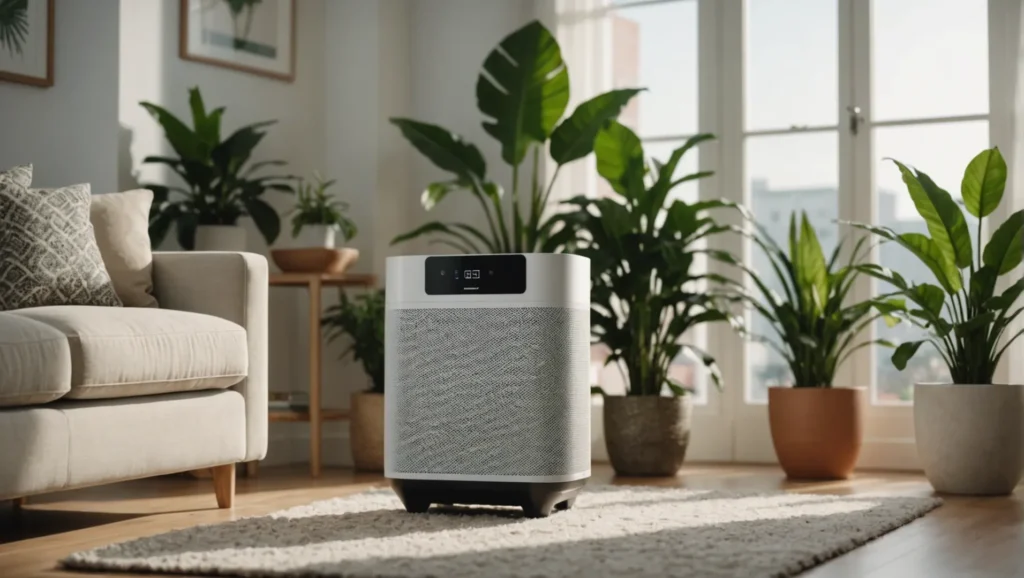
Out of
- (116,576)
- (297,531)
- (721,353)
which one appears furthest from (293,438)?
(116,576)

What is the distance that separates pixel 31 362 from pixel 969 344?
2423 millimetres

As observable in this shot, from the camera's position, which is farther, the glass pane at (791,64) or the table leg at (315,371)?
the glass pane at (791,64)

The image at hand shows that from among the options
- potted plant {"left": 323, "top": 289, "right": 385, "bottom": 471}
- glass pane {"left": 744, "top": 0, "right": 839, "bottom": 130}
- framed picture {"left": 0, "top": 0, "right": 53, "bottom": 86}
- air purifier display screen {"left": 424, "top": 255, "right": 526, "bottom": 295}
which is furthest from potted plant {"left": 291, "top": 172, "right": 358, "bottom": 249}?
air purifier display screen {"left": 424, "top": 255, "right": 526, "bottom": 295}

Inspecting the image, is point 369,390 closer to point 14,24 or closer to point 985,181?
point 14,24

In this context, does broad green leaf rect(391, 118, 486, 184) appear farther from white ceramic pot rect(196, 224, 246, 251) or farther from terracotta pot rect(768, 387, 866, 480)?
terracotta pot rect(768, 387, 866, 480)

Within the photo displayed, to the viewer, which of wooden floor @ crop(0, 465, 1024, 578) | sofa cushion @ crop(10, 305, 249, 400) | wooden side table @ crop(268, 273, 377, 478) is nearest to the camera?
wooden floor @ crop(0, 465, 1024, 578)

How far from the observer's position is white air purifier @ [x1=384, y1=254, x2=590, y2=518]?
2.73 meters

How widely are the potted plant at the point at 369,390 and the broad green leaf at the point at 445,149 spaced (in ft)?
1.61

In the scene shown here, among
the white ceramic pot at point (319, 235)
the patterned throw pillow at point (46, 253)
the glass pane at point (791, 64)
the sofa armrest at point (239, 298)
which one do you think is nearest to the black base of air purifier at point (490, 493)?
the sofa armrest at point (239, 298)

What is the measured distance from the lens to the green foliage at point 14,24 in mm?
3867

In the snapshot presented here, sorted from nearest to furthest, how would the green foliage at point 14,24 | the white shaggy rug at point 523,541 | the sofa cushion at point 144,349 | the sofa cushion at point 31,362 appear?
1. the white shaggy rug at point 523,541
2. the sofa cushion at point 31,362
3. the sofa cushion at point 144,349
4. the green foliage at point 14,24

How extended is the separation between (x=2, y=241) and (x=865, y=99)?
274 cm

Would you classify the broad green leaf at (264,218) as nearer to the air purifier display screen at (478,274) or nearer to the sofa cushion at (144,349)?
the sofa cushion at (144,349)

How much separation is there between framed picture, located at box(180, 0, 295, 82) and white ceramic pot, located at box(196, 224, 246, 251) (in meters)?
0.63
